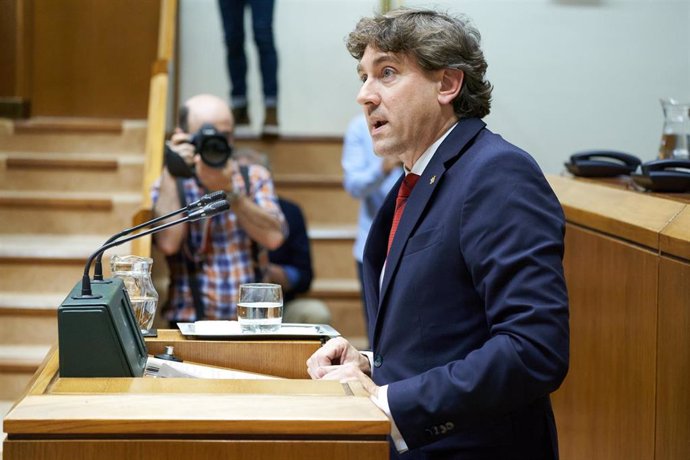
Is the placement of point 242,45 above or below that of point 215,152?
above

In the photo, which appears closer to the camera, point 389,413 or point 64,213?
point 389,413

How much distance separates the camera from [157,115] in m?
4.72

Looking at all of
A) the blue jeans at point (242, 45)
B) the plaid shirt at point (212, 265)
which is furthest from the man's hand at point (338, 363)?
the blue jeans at point (242, 45)

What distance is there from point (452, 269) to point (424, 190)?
17 cm

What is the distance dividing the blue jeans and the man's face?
11.8 feet

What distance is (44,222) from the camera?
5066 millimetres

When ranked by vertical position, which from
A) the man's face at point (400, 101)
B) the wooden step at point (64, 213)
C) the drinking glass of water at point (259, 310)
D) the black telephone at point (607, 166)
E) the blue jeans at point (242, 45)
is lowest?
the wooden step at point (64, 213)

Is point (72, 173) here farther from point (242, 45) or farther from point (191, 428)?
point (191, 428)

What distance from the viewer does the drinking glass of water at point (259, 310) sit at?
6.56ft

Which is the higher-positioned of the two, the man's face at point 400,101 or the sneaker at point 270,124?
the man's face at point 400,101

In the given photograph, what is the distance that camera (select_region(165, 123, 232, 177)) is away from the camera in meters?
3.34

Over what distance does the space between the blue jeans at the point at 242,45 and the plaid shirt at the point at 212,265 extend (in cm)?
204

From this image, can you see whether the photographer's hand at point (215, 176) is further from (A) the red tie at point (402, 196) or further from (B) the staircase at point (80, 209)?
(A) the red tie at point (402, 196)

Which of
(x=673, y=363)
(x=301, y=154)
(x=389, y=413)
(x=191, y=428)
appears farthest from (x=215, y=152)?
(x=301, y=154)
